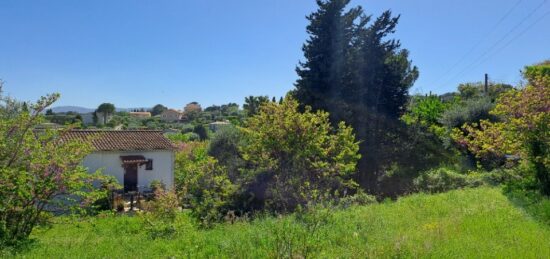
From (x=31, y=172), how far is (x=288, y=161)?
234 inches

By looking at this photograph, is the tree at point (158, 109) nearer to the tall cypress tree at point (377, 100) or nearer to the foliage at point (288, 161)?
the tall cypress tree at point (377, 100)

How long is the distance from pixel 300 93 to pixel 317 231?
14.9 meters

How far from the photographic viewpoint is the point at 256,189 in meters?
10.9

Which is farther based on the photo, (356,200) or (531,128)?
(356,200)

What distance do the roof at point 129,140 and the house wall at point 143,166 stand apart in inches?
12.7

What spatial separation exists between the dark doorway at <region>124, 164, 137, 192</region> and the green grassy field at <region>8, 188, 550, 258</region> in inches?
678

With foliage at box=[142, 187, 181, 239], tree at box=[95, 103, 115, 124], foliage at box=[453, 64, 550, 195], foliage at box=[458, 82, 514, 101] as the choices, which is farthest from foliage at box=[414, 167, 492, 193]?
tree at box=[95, 103, 115, 124]

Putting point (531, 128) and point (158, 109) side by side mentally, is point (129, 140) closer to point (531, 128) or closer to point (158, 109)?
point (531, 128)

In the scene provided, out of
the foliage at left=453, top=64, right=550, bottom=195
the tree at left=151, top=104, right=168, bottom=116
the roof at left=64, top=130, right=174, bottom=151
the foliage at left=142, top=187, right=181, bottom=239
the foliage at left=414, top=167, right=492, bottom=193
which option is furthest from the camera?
the tree at left=151, top=104, right=168, bottom=116

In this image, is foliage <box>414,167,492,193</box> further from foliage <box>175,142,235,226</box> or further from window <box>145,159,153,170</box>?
window <box>145,159,153,170</box>

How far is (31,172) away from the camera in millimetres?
7258

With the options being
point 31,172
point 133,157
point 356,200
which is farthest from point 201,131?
point 31,172

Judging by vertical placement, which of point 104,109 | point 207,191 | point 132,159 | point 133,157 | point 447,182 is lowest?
point 447,182

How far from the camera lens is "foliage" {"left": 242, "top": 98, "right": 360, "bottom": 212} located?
34.4 feet
